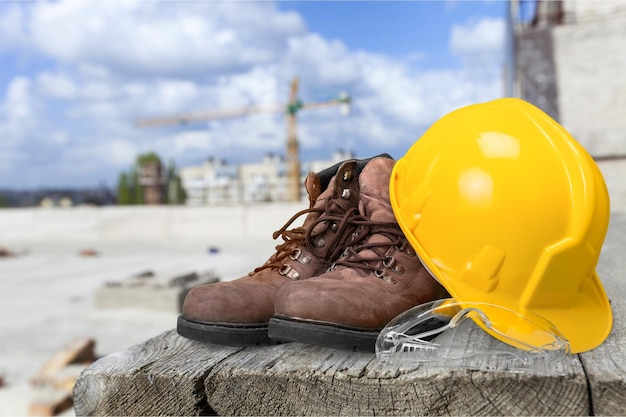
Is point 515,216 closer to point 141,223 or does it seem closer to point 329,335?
point 329,335

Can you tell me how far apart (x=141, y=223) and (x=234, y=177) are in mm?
49654

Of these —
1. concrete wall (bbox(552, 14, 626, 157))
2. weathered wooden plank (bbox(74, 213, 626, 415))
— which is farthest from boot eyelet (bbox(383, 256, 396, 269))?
concrete wall (bbox(552, 14, 626, 157))

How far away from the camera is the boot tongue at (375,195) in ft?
4.85

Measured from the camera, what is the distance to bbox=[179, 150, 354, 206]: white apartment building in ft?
180

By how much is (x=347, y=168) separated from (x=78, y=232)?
1270 cm

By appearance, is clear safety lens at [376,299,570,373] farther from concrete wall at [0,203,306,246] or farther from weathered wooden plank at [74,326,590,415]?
concrete wall at [0,203,306,246]

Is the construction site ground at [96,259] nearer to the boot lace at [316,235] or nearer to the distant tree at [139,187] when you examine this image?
the boot lace at [316,235]

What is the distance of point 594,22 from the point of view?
6.79m

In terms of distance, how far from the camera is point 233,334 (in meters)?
1.32

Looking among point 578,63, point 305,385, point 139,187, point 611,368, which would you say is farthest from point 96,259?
point 139,187

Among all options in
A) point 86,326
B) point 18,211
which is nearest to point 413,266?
point 86,326

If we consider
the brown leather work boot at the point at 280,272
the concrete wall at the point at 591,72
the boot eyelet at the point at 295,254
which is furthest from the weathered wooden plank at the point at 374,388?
the concrete wall at the point at 591,72

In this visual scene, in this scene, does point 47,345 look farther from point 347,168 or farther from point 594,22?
point 594,22

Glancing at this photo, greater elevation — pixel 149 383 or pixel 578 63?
pixel 578 63
